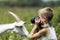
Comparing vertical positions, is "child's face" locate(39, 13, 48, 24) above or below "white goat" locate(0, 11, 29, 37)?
below

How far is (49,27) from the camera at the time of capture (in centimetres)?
670

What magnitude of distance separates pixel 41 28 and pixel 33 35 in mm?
200

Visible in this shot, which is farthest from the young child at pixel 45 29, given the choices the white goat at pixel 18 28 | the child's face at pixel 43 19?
the white goat at pixel 18 28

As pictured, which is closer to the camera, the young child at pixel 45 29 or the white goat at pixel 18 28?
the young child at pixel 45 29

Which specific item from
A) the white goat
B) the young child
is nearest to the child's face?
the young child

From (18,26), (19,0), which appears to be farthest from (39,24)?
(19,0)

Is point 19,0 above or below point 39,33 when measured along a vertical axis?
above

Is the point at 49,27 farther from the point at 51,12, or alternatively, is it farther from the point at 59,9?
the point at 59,9

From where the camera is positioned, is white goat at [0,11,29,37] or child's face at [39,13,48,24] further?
white goat at [0,11,29,37]

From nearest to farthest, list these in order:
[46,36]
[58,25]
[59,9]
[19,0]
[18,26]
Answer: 1. [46,36]
2. [18,26]
3. [58,25]
4. [59,9]
5. [19,0]

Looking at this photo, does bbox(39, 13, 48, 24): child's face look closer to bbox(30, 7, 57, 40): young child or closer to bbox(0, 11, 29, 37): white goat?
bbox(30, 7, 57, 40): young child

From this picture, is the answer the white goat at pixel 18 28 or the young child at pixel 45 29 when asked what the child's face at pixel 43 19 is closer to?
the young child at pixel 45 29

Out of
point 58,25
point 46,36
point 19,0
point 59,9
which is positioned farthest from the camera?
point 19,0

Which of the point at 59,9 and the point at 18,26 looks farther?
the point at 59,9
